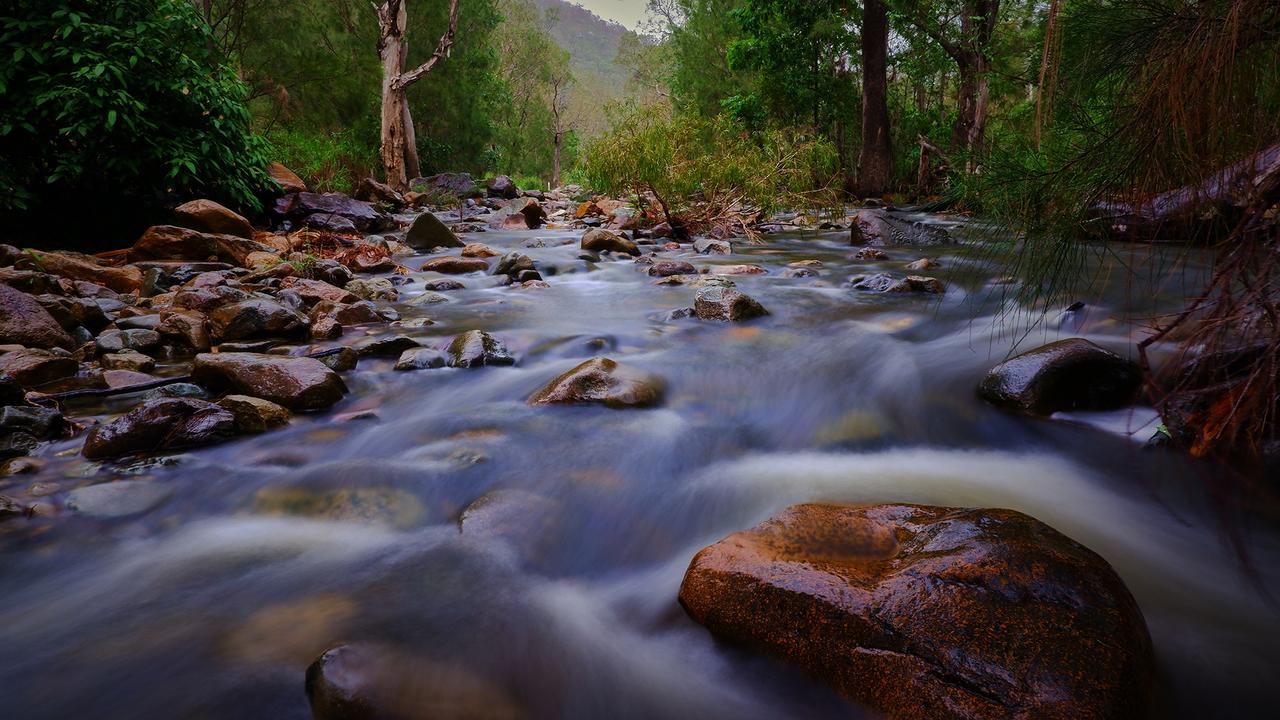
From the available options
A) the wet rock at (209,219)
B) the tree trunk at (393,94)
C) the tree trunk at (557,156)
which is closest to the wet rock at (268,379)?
the wet rock at (209,219)

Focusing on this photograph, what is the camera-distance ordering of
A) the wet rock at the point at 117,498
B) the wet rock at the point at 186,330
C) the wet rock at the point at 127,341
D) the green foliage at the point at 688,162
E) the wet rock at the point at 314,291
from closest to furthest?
the wet rock at the point at 117,498, the wet rock at the point at 127,341, the wet rock at the point at 186,330, the wet rock at the point at 314,291, the green foliage at the point at 688,162

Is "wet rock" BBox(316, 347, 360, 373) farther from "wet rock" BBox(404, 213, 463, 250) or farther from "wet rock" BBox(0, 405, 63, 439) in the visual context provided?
"wet rock" BBox(404, 213, 463, 250)

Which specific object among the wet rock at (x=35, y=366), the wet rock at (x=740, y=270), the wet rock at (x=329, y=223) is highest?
the wet rock at (x=329, y=223)

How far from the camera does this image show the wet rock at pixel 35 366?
3508mm

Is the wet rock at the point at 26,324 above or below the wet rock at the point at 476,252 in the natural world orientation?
Result: below

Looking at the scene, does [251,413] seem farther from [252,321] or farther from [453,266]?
[453,266]

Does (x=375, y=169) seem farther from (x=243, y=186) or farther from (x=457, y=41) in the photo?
(x=243, y=186)

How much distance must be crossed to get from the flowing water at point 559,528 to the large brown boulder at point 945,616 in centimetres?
12

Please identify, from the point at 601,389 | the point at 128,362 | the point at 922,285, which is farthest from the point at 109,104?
the point at 922,285

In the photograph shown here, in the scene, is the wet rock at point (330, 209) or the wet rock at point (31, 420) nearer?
the wet rock at point (31, 420)

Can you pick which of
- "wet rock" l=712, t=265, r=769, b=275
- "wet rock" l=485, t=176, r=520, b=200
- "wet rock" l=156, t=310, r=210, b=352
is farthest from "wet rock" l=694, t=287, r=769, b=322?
"wet rock" l=485, t=176, r=520, b=200

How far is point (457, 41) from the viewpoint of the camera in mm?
26844

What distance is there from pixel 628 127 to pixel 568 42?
156 m

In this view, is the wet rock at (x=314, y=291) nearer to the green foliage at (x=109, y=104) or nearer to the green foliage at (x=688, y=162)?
the green foliage at (x=109, y=104)
